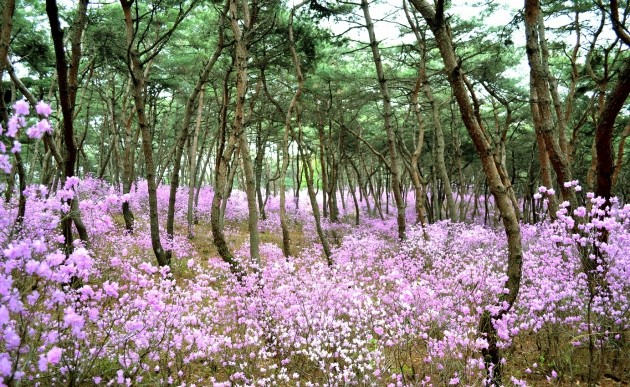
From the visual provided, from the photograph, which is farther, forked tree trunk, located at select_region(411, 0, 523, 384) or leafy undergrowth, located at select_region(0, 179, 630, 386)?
forked tree trunk, located at select_region(411, 0, 523, 384)

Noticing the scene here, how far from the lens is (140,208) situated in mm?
17578

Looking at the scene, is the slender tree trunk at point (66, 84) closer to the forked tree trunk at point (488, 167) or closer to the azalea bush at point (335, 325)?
the azalea bush at point (335, 325)

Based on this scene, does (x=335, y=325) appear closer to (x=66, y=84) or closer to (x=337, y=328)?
(x=337, y=328)

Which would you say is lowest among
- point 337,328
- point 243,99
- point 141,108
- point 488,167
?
point 337,328

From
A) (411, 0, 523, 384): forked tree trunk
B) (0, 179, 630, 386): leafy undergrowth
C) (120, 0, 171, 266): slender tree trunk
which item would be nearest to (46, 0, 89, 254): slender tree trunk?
(0, 179, 630, 386): leafy undergrowth

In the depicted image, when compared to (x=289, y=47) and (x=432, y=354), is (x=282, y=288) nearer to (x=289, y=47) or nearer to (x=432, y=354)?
(x=432, y=354)

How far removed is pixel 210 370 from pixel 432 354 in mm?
2852

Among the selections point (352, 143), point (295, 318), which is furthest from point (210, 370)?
point (352, 143)

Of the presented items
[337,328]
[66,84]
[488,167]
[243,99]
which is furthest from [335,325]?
[243,99]

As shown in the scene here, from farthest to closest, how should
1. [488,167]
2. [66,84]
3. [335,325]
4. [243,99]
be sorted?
[243,99], [66,84], [335,325], [488,167]

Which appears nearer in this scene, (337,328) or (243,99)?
(337,328)

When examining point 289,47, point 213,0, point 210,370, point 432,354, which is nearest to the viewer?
point 432,354

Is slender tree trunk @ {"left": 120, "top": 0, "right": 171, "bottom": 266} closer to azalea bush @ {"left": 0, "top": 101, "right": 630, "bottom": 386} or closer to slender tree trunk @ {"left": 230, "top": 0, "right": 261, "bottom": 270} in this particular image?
azalea bush @ {"left": 0, "top": 101, "right": 630, "bottom": 386}

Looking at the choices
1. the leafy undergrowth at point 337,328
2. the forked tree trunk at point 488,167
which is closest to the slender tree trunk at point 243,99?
the leafy undergrowth at point 337,328
